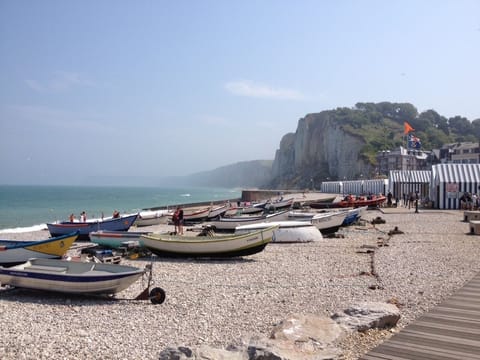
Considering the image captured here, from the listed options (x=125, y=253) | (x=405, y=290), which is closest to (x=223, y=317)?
(x=405, y=290)

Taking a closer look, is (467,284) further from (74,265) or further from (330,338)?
(74,265)

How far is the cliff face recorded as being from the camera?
118688 mm

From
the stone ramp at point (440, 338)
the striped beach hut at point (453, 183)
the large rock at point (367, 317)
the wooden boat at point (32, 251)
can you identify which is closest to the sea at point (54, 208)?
the wooden boat at point (32, 251)

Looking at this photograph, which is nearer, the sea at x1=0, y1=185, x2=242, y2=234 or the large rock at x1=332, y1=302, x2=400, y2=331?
the large rock at x1=332, y1=302, x2=400, y2=331

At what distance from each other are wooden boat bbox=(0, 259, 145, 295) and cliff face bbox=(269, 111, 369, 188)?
103 meters

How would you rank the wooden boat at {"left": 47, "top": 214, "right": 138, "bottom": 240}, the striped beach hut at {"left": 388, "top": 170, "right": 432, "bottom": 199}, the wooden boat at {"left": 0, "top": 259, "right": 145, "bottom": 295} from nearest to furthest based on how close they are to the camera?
1. the wooden boat at {"left": 0, "top": 259, "right": 145, "bottom": 295}
2. the wooden boat at {"left": 47, "top": 214, "right": 138, "bottom": 240}
3. the striped beach hut at {"left": 388, "top": 170, "right": 432, "bottom": 199}

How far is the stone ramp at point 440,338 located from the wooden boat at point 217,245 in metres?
8.45

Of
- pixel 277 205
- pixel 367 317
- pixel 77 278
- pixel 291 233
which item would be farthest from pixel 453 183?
pixel 77 278

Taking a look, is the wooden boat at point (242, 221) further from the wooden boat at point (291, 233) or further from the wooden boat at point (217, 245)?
the wooden boat at point (217, 245)

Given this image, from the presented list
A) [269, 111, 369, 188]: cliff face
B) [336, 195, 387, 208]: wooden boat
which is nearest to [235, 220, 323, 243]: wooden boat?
[336, 195, 387, 208]: wooden boat

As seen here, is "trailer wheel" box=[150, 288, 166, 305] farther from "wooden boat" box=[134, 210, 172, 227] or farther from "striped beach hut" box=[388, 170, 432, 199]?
"striped beach hut" box=[388, 170, 432, 199]

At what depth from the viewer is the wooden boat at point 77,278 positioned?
1082 cm

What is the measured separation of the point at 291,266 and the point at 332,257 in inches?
89.9

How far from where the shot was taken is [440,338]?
631 centimetres
